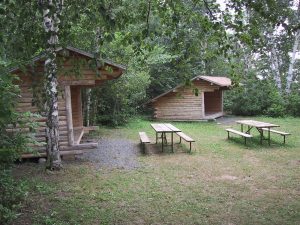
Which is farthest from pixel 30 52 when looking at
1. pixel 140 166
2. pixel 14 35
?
pixel 140 166

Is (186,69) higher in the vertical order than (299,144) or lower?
higher

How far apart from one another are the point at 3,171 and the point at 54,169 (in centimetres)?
356

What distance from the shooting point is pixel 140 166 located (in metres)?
9.28

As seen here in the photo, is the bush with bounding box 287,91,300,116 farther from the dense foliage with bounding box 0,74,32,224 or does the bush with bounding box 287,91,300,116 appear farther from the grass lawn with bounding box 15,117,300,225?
the dense foliage with bounding box 0,74,32,224

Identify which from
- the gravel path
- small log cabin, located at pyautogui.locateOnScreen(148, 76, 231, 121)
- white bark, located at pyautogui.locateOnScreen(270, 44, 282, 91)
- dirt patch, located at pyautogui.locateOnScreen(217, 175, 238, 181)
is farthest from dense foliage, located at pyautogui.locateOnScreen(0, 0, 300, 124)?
white bark, located at pyautogui.locateOnScreen(270, 44, 282, 91)

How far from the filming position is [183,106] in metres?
22.8

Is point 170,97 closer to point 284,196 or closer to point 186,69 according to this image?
point 284,196

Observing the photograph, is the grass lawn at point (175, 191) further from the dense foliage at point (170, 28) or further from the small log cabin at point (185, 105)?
the small log cabin at point (185, 105)

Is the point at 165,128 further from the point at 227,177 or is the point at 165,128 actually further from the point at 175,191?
the point at 175,191

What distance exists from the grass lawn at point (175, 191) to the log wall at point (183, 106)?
11602mm

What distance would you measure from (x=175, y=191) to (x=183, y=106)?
1609 centimetres

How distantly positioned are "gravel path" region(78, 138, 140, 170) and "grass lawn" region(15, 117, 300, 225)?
410 millimetres

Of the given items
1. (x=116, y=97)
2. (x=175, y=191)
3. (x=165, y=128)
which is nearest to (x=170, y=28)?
(x=175, y=191)

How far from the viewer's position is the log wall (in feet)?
74.1
